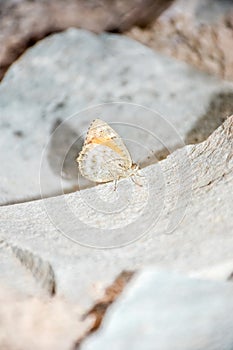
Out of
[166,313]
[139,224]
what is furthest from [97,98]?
[166,313]

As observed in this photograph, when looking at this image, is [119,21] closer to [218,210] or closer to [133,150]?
[133,150]

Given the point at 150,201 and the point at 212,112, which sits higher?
the point at 212,112

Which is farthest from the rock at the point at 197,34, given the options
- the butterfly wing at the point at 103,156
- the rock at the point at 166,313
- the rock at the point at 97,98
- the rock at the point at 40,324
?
the rock at the point at 40,324

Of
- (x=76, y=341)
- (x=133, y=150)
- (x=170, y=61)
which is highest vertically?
(x=170, y=61)

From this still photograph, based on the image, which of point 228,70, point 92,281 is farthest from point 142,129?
point 92,281

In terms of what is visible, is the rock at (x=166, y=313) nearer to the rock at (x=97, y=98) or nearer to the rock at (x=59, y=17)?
the rock at (x=97, y=98)

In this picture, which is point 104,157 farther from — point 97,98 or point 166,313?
point 166,313
